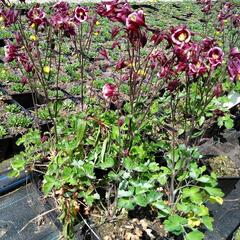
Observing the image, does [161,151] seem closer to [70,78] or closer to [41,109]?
[41,109]

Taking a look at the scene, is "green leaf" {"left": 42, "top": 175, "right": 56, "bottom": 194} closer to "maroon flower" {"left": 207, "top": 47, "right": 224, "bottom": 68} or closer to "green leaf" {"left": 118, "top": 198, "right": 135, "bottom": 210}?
"green leaf" {"left": 118, "top": 198, "right": 135, "bottom": 210}

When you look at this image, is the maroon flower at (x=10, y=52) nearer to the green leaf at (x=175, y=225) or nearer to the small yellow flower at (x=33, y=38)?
the small yellow flower at (x=33, y=38)

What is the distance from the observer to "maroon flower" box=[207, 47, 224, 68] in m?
1.90

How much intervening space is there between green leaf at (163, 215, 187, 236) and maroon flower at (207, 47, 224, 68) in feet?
2.75

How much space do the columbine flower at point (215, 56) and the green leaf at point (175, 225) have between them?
2.75ft

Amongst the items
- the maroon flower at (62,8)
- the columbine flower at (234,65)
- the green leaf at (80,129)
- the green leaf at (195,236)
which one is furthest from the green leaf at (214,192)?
the maroon flower at (62,8)

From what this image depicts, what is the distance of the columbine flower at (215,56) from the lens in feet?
6.25

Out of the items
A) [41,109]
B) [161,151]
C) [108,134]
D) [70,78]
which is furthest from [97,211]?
[70,78]

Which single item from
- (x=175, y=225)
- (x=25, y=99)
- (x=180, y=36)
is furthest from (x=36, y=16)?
(x=25, y=99)

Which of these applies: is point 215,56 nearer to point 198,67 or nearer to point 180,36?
point 198,67

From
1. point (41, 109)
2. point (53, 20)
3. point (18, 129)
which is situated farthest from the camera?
point (41, 109)

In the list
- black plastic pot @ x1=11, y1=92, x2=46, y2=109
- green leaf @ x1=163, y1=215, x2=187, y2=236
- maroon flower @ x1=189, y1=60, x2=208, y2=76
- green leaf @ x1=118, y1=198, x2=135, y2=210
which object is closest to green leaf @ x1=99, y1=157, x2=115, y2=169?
green leaf @ x1=118, y1=198, x2=135, y2=210

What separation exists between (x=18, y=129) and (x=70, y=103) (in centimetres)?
76

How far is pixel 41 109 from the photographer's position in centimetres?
377
